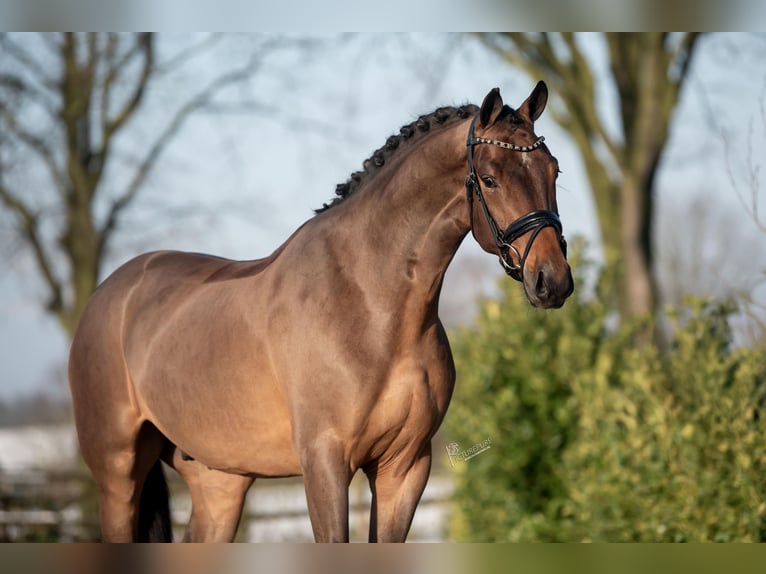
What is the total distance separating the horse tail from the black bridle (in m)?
1.99

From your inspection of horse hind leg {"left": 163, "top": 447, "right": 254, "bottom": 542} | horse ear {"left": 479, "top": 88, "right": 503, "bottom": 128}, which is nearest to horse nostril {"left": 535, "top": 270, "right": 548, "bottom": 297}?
horse ear {"left": 479, "top": 88, "right": 503, "bottom": 128}

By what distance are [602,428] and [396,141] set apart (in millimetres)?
4127

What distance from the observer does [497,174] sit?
313cm

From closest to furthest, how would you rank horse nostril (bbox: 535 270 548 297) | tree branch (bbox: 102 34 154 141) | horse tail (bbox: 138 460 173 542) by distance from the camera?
horse nostril (bbox: 535 270 548 297) → horse tail (bbox: 138 460 173 542) → tree branch (bbox: 102 34 154 141)

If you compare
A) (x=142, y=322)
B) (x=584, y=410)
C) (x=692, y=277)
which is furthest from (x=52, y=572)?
(x=692, y=277)

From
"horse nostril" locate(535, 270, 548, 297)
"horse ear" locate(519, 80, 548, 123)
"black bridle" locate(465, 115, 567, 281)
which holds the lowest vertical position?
"horse nostril" locate(535, 270, 548, 297)

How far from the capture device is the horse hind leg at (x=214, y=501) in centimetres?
422

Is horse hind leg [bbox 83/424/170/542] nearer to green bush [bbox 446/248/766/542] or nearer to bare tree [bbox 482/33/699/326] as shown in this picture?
green bush [bbox 446/248/766/542]

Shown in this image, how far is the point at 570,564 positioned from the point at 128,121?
8.63m

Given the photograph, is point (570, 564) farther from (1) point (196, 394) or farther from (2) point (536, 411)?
(2) point (536, 411)

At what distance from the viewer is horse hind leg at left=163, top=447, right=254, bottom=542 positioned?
4223 millimetres

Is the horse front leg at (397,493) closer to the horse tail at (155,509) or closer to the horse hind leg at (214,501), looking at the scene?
the horse hind leg at (214,501)

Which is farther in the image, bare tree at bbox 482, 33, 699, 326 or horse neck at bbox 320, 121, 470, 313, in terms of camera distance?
bare tree at bbox 482, 33, 699, 326

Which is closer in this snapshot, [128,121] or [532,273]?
[532,273]
